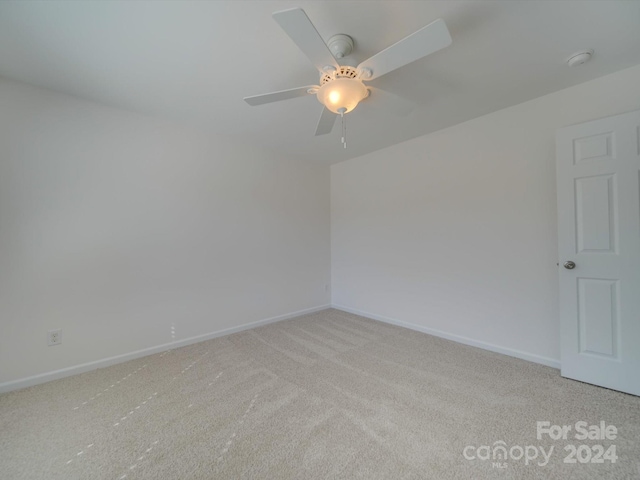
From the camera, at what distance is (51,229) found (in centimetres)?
210

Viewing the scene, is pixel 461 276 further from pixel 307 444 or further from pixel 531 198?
pixel 307 444

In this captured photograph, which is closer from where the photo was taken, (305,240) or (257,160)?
(257,160)

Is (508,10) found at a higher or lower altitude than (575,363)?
higher

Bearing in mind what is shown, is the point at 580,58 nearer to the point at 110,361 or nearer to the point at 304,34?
the point at 304,34

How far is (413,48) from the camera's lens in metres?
1.28

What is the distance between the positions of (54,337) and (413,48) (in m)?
3.28

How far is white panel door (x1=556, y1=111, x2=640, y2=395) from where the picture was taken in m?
1.81

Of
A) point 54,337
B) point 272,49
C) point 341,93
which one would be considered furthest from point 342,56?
point 54,337

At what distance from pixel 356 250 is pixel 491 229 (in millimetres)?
1755

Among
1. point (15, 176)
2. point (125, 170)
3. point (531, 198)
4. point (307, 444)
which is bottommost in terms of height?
point (307, 444)

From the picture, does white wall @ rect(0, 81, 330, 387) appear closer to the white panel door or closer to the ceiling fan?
the ceiling fan

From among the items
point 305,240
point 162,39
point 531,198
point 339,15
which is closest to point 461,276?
point 531,198

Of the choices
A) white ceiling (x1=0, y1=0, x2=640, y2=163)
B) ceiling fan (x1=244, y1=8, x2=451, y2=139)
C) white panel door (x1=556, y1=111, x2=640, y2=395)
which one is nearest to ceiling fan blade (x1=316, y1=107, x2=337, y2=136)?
ceiling fan (x1=244, y1=8, x2=451, y2=139)

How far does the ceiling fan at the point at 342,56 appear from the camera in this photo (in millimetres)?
1152
